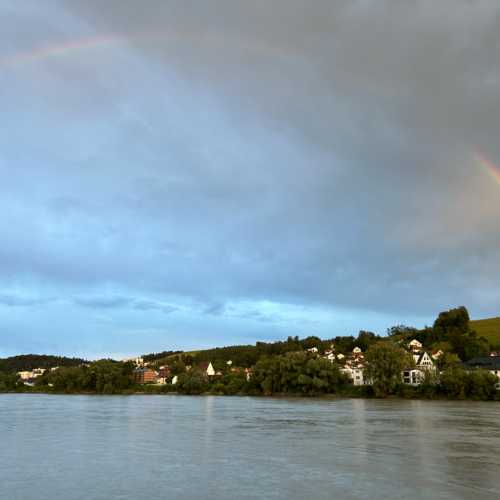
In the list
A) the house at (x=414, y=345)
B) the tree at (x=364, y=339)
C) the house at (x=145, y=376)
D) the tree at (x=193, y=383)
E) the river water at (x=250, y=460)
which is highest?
the tree at (x=364, y=339)

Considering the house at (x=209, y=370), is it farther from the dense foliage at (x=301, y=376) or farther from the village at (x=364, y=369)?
the dense foliage at (x=301, y=376)

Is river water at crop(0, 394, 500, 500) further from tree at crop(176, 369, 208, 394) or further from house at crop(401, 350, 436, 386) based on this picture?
tree at crop(176, 369, 208, 394)

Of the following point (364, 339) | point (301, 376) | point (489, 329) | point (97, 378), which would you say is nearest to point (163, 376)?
point (97, 378)

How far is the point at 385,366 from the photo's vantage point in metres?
86.1

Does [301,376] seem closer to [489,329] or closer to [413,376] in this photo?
[413,376]

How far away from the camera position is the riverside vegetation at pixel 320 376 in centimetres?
8575

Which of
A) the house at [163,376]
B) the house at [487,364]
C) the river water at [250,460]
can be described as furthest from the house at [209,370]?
the river water at [250,460]

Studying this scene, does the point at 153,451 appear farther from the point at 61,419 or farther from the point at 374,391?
the point at 374,391

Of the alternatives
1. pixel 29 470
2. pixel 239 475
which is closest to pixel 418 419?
pixel 239 475

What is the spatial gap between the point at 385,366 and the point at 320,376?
11967 mm

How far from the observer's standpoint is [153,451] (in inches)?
1127

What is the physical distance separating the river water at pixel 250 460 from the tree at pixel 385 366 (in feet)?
136

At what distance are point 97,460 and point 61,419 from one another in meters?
26.8

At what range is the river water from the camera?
18.9 m
